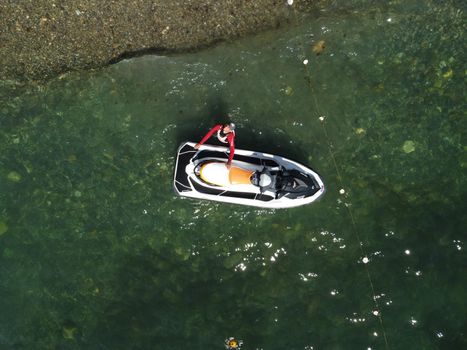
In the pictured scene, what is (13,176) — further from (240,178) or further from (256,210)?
(256,210)

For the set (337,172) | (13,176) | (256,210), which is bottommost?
(256,210)

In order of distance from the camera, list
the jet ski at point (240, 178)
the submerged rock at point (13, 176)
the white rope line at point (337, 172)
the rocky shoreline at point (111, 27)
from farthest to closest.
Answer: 1. the submerged rock at point (13, 176)
2. the white rope line at point (337, 172)
3. the rocky shoreline at point (111, 27)
4. the jet ski at point (240, 178)

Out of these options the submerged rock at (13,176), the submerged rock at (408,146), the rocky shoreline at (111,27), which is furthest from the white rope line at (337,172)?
the submerged rock at (13,176)

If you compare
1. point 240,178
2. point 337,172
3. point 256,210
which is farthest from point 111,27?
point 337,172

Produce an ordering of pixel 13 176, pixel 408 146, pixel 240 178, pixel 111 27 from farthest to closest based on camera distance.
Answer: pixel 13 176, pixel 408 146, pixel 111 27, pixel 240 178

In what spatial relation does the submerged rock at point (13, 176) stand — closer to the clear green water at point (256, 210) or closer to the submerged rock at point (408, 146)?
the clear green water at point (256, 210)

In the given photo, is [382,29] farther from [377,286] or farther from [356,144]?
[377,286]
